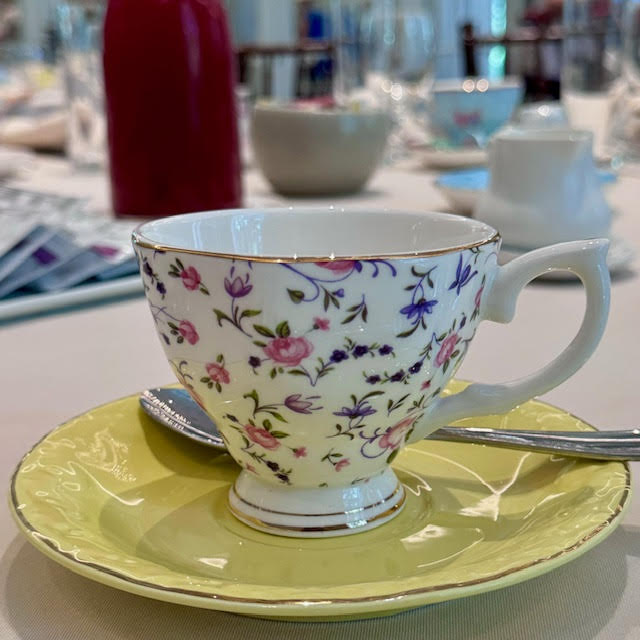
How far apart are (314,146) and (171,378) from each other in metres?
0.56

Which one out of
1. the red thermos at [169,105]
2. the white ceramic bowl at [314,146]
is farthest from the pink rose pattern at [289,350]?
the white ceramic bowl at [314,146]

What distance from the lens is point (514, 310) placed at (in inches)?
12.8

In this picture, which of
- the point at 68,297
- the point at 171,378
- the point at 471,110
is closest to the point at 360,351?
the point at 171,378

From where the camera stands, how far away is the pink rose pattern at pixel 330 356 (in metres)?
0.28

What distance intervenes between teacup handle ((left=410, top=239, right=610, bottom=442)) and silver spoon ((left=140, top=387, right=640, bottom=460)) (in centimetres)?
2

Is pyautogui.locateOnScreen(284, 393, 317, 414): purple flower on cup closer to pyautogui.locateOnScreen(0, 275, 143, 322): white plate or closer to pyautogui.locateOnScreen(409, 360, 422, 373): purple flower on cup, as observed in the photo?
pyautogui.locateOnScreen(409, 360, 422, 373): purple flower on cup

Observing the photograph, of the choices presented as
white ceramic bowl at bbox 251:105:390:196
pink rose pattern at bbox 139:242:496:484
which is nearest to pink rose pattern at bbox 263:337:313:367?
pink rose pattern at bbox 139:242:496:484

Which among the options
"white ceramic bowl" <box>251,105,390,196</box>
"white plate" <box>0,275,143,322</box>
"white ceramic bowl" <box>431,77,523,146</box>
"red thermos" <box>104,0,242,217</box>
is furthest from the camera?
"white ceramic bowl" <box>431,77,523,146</box>

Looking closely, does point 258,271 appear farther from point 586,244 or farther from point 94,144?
point 94,144

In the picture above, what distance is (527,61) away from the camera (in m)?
2.58

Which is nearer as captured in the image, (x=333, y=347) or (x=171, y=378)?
(x=333, y=347)

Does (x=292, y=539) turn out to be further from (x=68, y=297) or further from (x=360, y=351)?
(x=68, y=297)

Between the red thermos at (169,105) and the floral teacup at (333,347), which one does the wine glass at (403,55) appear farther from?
the floral teacup at (333,347)

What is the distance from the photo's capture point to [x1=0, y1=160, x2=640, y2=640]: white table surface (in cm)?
25
